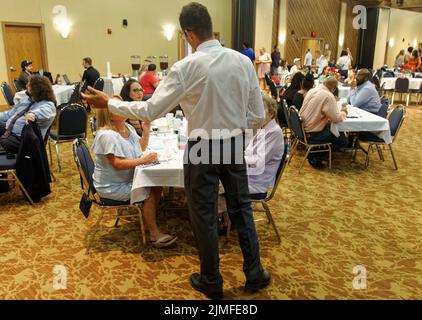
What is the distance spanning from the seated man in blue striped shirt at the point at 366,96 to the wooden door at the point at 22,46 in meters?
8.19

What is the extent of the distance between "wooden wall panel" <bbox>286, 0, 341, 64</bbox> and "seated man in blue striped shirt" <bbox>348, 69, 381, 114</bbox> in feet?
35.4

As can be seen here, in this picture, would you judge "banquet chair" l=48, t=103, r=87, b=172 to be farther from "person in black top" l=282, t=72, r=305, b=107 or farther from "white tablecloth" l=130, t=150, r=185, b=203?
"person in black top" l=282, t=72, r=305, b=107

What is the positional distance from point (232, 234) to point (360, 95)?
357cm

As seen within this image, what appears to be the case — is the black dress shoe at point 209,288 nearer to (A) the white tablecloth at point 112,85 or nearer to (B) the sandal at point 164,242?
(B) the sandal at point 164,242

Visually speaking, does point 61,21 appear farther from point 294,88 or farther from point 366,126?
point 366,126

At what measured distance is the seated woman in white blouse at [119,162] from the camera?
282cm

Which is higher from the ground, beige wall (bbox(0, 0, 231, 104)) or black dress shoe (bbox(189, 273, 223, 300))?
beige wall (bbox(0, 0, 231, 104))

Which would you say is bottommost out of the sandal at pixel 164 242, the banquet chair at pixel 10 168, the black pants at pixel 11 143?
the sandal at pixel 164 242

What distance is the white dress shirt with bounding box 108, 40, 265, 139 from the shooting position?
6.81 feet

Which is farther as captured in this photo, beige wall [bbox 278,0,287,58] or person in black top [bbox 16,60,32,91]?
beige wall [bbox 278,0,287,58]

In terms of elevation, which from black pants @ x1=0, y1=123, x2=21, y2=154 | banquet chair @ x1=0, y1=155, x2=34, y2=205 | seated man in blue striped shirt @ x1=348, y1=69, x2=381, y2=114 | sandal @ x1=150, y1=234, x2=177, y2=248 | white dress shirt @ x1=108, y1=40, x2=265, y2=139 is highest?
white dress shirt @ x1=108, y1=40, x2=265, y2=139

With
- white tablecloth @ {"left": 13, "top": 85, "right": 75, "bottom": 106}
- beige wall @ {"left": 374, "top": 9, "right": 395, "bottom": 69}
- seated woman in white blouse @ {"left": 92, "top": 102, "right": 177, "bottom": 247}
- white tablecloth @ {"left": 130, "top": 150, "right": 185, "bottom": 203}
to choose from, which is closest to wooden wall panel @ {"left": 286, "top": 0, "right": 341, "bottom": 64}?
beige wall @ {"left": 374, "top": 9, "right": 395, "bottom": 69}

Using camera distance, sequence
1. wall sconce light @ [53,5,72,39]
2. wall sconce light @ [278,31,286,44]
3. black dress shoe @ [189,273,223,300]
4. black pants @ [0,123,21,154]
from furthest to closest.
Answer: wall sconce light @ [278,31,286,44], wall sconce light @ [53,5,72,39], black pants @ [0,123,21,154], black dress shoe @ [189,273,223,300]

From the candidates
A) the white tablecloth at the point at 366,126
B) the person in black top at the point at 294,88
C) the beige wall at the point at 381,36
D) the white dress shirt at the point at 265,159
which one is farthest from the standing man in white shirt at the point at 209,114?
the beige wall at the point at 381,36
